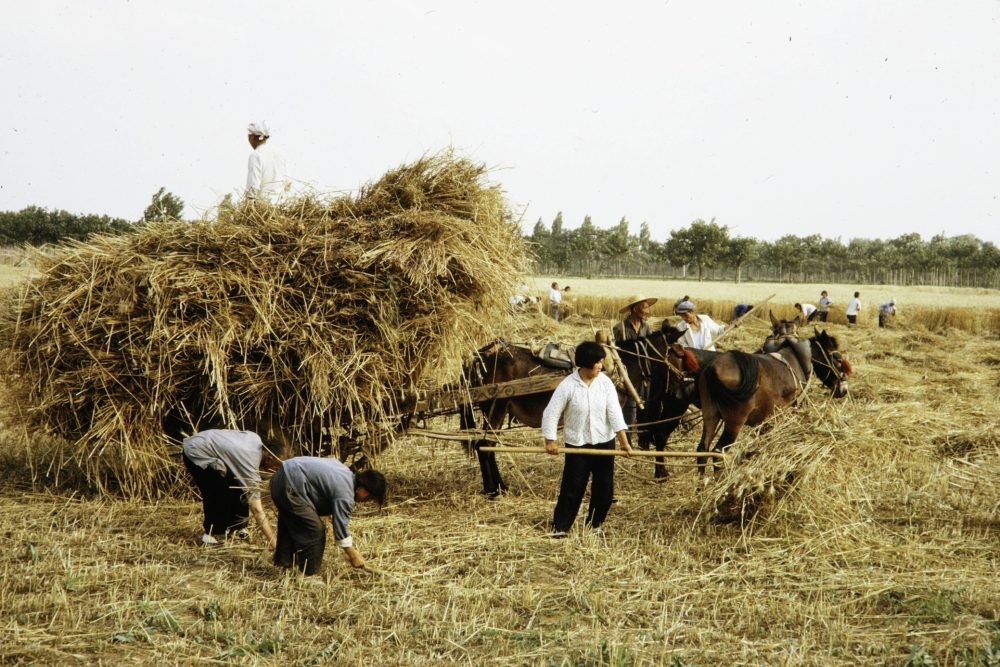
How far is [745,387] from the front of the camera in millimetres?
8016

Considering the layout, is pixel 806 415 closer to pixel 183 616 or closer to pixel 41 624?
pixel 183 616

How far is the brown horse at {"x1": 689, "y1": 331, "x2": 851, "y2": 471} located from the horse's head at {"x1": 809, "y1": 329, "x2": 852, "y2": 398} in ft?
1.24

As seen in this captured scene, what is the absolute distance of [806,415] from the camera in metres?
6.57

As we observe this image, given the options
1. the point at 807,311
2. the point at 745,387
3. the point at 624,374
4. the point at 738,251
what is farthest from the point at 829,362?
the point at 738,251

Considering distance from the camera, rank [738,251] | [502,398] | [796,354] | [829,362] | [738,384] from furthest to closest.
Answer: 1. [738,251]
2. [829,362]
3. [796,354]
4. [738,384]
5. [502,398]

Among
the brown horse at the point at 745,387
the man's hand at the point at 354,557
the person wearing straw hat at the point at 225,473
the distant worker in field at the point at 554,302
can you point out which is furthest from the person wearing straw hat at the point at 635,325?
the distant worker in field at the point at 554,302

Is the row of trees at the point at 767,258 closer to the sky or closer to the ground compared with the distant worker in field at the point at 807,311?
closer to the sky

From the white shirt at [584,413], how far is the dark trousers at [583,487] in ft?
0.31

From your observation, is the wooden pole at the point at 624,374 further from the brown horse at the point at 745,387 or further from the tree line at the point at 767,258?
the tree line at the point at 767,258

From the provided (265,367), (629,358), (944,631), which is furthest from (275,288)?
(944,631)

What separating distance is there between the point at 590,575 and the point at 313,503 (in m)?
1.90

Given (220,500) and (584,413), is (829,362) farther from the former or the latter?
(220,500)

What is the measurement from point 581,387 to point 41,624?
3.87 meters

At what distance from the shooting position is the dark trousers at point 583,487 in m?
6.37
